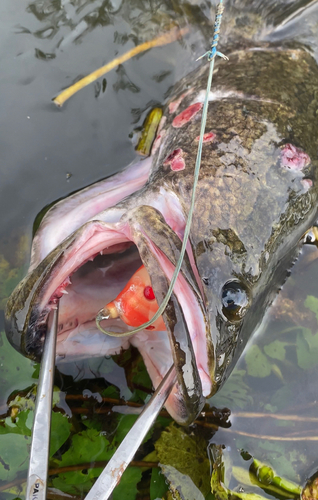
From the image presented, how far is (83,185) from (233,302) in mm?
1619

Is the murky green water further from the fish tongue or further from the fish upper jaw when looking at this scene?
the fish tongue

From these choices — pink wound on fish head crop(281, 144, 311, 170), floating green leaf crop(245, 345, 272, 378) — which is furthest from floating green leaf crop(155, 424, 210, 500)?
pink wound on fish head crop(281, 144, 311, 170)

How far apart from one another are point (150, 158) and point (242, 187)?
3.21 feet

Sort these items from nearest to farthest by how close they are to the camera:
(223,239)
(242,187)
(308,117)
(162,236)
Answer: (162,236) < (223,239) < (242,187) < (308,117)

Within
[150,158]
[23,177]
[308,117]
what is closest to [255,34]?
[308,117]

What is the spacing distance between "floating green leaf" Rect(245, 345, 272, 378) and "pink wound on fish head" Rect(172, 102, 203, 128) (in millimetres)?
1697

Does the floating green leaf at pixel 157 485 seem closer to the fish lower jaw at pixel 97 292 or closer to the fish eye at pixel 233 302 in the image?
the fish lower jaw at pixel 97 292

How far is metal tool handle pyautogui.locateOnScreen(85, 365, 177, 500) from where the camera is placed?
1960mm

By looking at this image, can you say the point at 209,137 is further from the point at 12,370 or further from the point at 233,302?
the point at 12,370

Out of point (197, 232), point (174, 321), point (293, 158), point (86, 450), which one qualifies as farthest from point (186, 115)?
point (86, 450)

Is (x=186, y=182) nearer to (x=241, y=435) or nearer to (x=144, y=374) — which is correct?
(x=144, y=374)

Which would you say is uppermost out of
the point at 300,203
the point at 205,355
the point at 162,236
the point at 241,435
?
the point at 162,236

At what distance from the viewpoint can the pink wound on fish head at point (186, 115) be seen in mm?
2728

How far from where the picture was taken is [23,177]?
3.01 m
